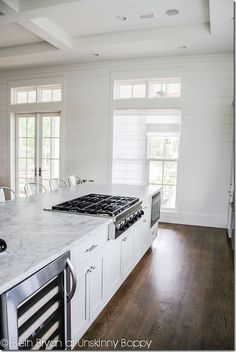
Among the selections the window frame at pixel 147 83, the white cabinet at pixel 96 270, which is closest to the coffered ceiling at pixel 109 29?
the window frame at pixel 147 83

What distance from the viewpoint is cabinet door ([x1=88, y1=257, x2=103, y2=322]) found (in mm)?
2082

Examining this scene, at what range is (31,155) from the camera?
6.83 meters

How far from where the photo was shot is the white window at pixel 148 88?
218 inches

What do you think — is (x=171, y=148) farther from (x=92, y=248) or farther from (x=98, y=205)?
A: (x=92, y=248)

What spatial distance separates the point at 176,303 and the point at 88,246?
1.28 m

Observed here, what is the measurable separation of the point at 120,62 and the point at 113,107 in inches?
36.2

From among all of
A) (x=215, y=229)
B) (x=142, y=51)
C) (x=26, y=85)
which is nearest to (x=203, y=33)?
(x=142, y=51)

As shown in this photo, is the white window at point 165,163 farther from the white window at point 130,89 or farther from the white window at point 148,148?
the white window at point 130,89

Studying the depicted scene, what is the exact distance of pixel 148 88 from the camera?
5660 millimetres

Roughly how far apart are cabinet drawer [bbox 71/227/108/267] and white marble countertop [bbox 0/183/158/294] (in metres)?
0.05

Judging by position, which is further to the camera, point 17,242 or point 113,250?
point 113,250

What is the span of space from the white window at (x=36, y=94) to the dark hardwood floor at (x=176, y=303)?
4244 mm

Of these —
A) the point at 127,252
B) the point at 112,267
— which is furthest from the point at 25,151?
the point at 112,267

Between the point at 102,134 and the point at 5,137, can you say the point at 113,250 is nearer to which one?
the point at 102,134
